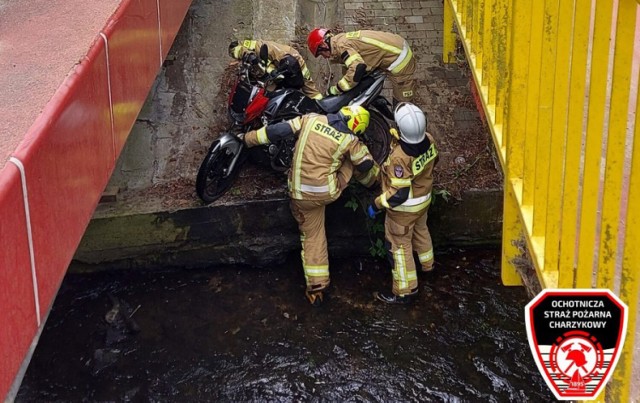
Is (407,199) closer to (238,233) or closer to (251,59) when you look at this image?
(238,233)

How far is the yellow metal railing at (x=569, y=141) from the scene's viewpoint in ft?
7.26

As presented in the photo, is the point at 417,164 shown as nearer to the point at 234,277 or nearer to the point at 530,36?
the point at 234,277

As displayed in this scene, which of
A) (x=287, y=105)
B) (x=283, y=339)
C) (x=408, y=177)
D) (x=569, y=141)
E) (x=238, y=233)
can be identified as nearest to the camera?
(x=569, y=141)

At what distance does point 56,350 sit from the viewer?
18.4 ft

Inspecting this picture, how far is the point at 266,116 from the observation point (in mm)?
6160

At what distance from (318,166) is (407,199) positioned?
2.35 ft

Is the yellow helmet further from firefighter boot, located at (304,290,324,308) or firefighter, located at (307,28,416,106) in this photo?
firefighter boot, located at (304,290,324,308)

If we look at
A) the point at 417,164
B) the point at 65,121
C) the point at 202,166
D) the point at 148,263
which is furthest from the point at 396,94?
the point at 65,121

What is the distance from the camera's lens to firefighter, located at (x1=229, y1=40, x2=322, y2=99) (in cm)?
634

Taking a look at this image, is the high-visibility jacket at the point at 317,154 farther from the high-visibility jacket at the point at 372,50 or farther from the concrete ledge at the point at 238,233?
the high-visibility jacket at the point at 372,50

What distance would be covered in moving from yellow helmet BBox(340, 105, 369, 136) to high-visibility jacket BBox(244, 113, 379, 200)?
0.09m

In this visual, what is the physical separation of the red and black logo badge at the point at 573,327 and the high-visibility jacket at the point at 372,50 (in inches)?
182

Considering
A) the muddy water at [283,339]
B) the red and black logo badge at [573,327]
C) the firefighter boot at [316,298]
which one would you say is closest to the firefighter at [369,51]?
the muddy water at [283,339]

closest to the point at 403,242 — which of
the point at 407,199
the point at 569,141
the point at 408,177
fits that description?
the point at 407,199
